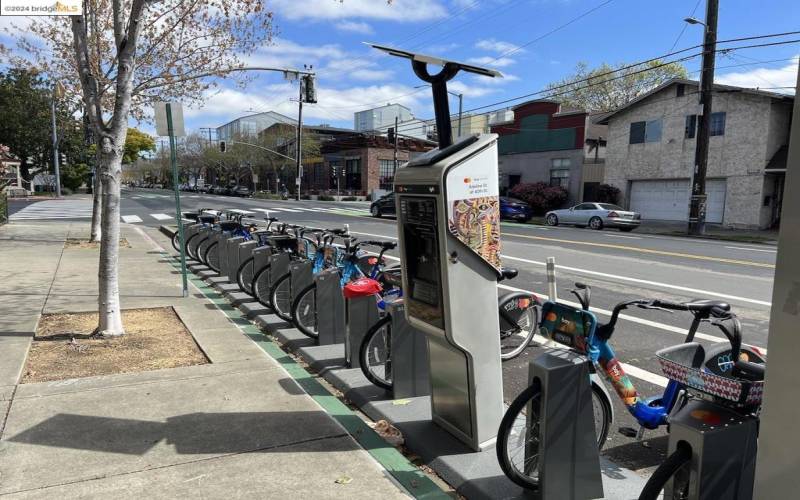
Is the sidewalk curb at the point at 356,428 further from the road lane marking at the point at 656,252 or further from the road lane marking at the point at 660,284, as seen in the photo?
the road lane marking at the point at 656,252

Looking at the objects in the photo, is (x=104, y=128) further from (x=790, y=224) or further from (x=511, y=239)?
(x=511, y=239)

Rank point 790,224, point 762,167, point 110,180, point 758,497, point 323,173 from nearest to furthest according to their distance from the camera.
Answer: point 790,224, point 758,497, point 110,180, point 762,167, point 323,173

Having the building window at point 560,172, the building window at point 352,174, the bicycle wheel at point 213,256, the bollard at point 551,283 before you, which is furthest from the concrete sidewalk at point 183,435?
the building window at point 352,174

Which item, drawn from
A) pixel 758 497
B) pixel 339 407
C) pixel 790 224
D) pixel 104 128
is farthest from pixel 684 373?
pixel 104 128

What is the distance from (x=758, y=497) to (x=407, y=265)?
209 cm

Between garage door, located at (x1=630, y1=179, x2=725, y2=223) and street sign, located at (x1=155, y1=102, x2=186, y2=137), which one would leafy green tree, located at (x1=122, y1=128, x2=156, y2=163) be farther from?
street sign, located at (x1=155, y1=102, x2=186, y2=137)

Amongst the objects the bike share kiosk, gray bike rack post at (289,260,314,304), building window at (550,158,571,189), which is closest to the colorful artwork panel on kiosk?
the bike share kiosk

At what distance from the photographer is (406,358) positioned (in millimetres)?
4289

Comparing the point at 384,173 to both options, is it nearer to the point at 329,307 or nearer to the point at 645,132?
the point at 645,132

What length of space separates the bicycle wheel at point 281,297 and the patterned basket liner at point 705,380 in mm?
4572

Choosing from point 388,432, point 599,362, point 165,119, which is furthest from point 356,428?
point 165,119

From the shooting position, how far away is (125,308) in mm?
7176

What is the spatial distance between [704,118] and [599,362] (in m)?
22.3

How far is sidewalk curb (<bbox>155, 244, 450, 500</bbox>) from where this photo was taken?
320 cm
